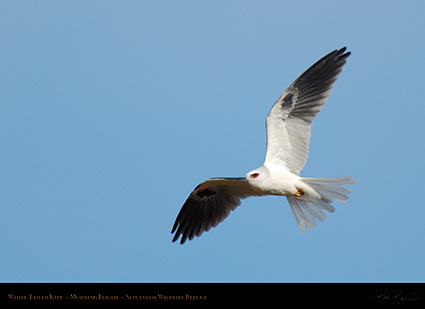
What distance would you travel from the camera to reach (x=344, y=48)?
912 cm

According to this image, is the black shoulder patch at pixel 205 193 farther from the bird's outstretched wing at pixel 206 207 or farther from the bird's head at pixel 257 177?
the bird's head at pixel 257 177

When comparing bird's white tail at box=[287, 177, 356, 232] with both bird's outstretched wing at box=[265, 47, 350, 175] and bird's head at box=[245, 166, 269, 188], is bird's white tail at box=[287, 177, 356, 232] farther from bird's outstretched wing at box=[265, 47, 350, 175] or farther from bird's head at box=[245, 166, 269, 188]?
bird's head at box=[245, 166, 269, 188]

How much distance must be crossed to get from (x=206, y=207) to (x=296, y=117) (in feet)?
7.61

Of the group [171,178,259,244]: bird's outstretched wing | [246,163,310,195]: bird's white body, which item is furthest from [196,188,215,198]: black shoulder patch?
[246,163,310,195]: bird's white body

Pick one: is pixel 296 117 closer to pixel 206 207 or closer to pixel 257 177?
pixel 257 177

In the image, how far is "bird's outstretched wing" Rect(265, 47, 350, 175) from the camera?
8.90 metres

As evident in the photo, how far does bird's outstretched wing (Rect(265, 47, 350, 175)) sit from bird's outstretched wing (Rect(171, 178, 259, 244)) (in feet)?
3.69
